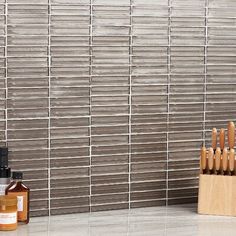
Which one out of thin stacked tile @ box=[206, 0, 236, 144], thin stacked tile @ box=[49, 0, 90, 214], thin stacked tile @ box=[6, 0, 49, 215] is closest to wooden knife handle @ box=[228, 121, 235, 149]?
thin stacked tile @ box=[206, 0, 236, 144]

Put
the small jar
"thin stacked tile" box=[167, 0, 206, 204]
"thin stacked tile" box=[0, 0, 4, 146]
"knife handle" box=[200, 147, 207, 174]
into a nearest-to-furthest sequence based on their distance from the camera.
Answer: the small jar → "thin stacked tile" box=[0, 0, 4, 146] → "knife handle" box=[200, 147, 207, 174] → "thin stacked tile" box=[167, 0, 206, 204]

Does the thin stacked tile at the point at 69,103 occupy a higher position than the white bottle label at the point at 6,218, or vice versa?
the thin stacked tile at the point at 69,103

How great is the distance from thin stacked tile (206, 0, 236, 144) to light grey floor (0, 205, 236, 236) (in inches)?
11.4

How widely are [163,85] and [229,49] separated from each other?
234mm

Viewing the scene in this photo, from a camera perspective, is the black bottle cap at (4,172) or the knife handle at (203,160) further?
the knife handle at (203,160)

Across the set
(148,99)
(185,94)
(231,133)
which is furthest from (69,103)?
(231,133)

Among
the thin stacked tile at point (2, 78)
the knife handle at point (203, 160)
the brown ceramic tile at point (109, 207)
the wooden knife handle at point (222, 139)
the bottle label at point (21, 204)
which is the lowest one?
the brown ceramic tile at point (109, 207)

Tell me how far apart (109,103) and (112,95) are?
24 mm

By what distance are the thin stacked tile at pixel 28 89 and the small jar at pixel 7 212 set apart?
0.55 feet

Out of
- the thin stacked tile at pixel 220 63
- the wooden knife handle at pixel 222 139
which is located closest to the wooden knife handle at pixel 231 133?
the wooden knife handle at pixel 222 139

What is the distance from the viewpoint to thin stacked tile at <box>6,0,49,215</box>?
7.42 feet

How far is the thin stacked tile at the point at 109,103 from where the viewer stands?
93.0 inches

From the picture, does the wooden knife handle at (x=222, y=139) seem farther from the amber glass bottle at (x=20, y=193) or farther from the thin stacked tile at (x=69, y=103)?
the amber glass bottle at (x=20, y=193)

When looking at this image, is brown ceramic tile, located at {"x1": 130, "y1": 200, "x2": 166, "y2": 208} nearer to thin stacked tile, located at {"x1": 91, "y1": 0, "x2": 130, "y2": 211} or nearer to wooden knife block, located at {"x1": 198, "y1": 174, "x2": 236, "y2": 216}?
thin stacked tile, located at {"x1": 91, "y1": 0, "x2": 130, "y2": 211}
